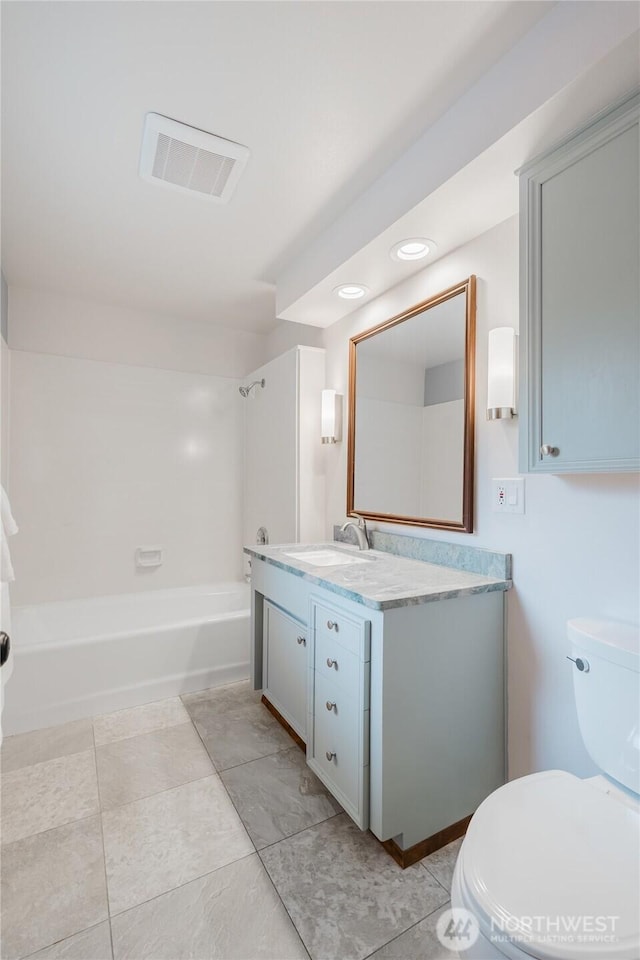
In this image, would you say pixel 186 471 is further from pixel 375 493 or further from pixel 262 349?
pixel 375 493

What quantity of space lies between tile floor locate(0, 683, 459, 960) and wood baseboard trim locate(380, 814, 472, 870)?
0.02 metres

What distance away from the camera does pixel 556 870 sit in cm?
86

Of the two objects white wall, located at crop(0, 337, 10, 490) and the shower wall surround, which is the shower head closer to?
the shower wall surround

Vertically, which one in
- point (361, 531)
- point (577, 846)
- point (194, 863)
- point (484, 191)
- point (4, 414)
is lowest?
point (194, 863)

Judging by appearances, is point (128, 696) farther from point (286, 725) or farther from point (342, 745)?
point (342, 745)

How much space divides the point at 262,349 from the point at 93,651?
8.41 ft

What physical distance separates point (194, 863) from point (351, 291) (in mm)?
2428

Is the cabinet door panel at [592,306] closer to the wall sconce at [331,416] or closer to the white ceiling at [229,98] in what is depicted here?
the white ceiling at [229,98]

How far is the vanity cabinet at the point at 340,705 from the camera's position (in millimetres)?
1454

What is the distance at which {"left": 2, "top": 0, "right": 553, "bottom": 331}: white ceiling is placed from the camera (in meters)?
1.19

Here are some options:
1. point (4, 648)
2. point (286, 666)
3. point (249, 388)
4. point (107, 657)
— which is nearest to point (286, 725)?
point (286, 666)

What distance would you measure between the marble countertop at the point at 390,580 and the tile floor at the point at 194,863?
2.73 ft

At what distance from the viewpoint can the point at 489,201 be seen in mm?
1546

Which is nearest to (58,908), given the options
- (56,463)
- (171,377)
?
(56,463)
